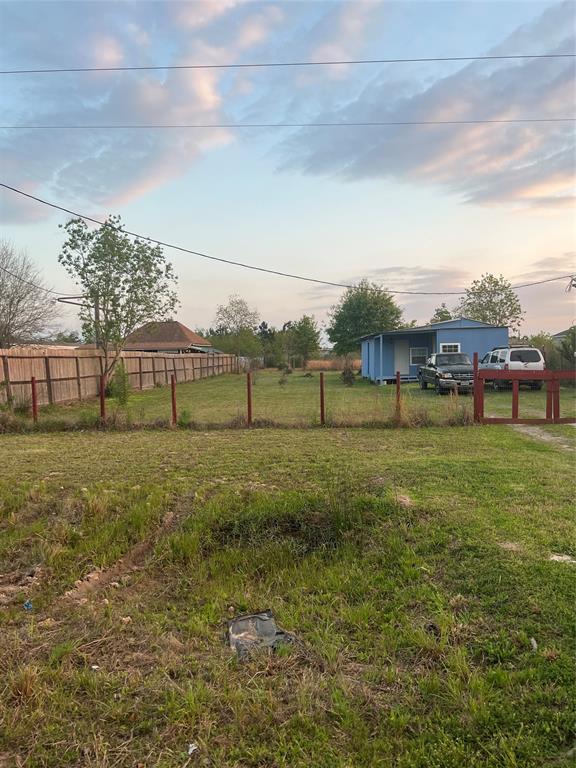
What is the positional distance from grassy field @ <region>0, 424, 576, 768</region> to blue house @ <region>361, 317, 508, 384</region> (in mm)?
16846

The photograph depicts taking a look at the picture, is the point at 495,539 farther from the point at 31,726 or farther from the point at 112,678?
the point at 31,726

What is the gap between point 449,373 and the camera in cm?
1675

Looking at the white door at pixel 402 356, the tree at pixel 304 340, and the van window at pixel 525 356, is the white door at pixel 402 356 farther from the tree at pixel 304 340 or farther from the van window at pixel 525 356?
the tree at pixel 304 340

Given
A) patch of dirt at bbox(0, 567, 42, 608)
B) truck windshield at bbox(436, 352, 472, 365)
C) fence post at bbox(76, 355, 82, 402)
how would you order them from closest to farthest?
patch of dirt at bbox(0, 567, 42, 608), fence post at bbox(76, 355, 82, 402), truck windshield at bbox(436, 352, 472, 365)

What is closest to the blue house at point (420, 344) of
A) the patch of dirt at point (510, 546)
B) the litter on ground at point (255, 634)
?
the patch of dirt at point (510, 546)

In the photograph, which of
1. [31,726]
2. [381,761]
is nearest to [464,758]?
[381,761]

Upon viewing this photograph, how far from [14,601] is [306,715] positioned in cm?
262

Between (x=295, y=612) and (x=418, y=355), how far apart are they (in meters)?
23.4

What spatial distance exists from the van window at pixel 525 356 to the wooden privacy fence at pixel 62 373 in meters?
11.7

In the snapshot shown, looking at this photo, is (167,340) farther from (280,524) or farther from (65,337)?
(280,524)

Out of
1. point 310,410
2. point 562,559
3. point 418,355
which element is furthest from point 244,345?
point 562,559

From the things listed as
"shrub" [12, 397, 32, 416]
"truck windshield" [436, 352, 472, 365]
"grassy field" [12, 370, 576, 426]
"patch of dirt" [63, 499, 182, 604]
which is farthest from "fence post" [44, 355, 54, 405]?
"truck windshield" [436, 352, 472, 365]

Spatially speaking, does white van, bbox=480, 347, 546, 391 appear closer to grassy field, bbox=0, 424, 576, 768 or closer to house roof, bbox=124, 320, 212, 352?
grassy field, bbox=0, 424, 576, 768

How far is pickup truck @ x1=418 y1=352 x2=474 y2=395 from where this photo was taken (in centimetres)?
1656
